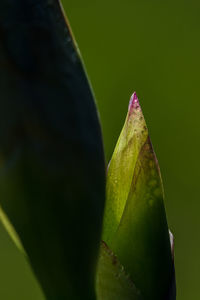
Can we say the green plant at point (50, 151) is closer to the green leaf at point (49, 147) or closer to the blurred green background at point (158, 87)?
the green leaf at point (49, 147)

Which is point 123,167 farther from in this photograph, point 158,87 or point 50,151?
point 158,87

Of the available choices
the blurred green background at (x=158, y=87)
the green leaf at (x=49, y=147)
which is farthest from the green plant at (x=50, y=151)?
the blurred green background at (x=158, y=87)

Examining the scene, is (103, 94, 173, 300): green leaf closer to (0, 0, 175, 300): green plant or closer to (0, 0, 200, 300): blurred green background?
(0, 0, 175, 300): green plant

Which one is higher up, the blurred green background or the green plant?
the green plant

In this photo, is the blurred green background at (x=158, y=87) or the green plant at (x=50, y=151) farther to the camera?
the blurred green background at (x=158, y=87)

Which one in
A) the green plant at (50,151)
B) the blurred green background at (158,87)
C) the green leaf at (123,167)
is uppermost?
the green plant at (50,151)

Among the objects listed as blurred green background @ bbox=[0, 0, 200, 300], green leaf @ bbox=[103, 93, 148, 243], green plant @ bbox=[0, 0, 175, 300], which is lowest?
blurred green background @ bbox=[0, 0, 200, 300]

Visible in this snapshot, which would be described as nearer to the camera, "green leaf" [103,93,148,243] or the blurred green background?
"green leaf" [103,93,148,243]

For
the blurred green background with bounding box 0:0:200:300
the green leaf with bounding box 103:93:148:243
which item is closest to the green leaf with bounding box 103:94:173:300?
the green leaf with bounding box 103:93:148:243
